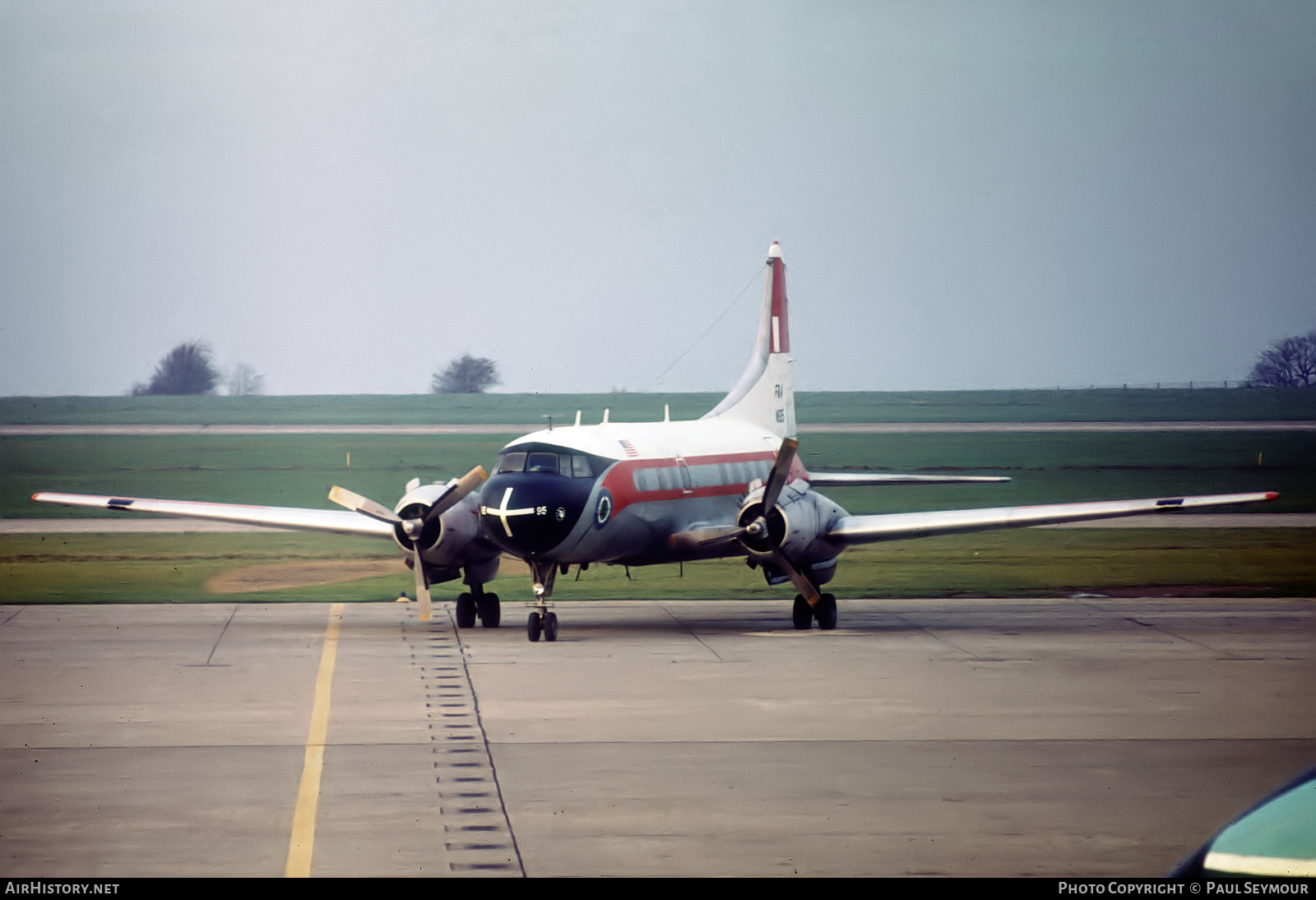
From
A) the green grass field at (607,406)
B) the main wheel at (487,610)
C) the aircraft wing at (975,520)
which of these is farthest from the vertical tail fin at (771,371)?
the green grass field at (607,406)

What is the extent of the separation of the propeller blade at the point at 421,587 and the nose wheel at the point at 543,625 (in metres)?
1.93

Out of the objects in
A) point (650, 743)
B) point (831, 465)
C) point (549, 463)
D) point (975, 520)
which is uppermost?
point (549, 463)

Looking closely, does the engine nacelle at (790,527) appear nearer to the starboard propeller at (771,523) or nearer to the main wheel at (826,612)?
the starboard propeller at (771,523)

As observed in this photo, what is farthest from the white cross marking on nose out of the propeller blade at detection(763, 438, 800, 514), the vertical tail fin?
the vertical tail fin

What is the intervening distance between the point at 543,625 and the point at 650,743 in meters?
8.96

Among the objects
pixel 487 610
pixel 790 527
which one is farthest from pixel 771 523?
pixel 487 610

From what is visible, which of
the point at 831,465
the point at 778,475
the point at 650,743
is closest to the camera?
the point at 650,743

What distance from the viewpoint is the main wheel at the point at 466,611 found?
2894 cm

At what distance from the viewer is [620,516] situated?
27484 mm

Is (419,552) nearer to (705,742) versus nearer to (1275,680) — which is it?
(705,742)

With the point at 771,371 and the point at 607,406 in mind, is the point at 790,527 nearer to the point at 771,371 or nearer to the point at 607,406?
the point at 771,371

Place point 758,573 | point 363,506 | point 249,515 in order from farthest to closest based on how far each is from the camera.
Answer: point 758,573
point 249,515
point 363,506

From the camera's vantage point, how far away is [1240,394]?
16125 centimetres
